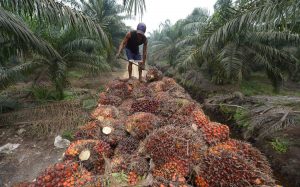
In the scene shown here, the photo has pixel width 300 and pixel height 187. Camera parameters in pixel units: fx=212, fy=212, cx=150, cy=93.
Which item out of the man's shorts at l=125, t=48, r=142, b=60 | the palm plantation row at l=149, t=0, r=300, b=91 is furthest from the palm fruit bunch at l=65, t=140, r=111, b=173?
the man's shorts at l=125, t=48, r=142, b=60

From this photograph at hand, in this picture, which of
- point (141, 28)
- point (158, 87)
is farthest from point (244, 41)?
point (158, 87)

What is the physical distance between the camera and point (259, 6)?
3281mm

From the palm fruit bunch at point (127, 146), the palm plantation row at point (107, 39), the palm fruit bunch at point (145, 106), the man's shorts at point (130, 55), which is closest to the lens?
the palm fruit bunch at point (127, 146)

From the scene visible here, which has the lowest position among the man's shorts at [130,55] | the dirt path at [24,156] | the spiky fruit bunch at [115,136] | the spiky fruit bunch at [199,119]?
the dirt path at [24,156]

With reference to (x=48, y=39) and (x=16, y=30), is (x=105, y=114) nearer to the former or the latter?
(x=16, y=30)

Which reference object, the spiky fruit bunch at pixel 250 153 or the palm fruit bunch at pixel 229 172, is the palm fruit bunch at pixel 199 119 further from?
the palm fruit bunch at pixel 229 172

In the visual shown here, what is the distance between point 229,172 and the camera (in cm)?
131

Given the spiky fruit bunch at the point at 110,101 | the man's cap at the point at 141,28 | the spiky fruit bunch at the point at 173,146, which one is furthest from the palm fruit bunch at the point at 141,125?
the man's cap at the point at 141,28

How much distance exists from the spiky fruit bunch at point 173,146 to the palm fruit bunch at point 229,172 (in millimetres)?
126

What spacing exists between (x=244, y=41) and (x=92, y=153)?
715 cm

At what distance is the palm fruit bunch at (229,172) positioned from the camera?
4.12 feet

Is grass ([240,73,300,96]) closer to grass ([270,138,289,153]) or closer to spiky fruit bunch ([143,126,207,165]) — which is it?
grass ([270,138,289,153])

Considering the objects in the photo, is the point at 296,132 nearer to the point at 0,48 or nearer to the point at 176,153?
the point at 176,153

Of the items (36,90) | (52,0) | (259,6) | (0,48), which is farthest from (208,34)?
(36,90)
